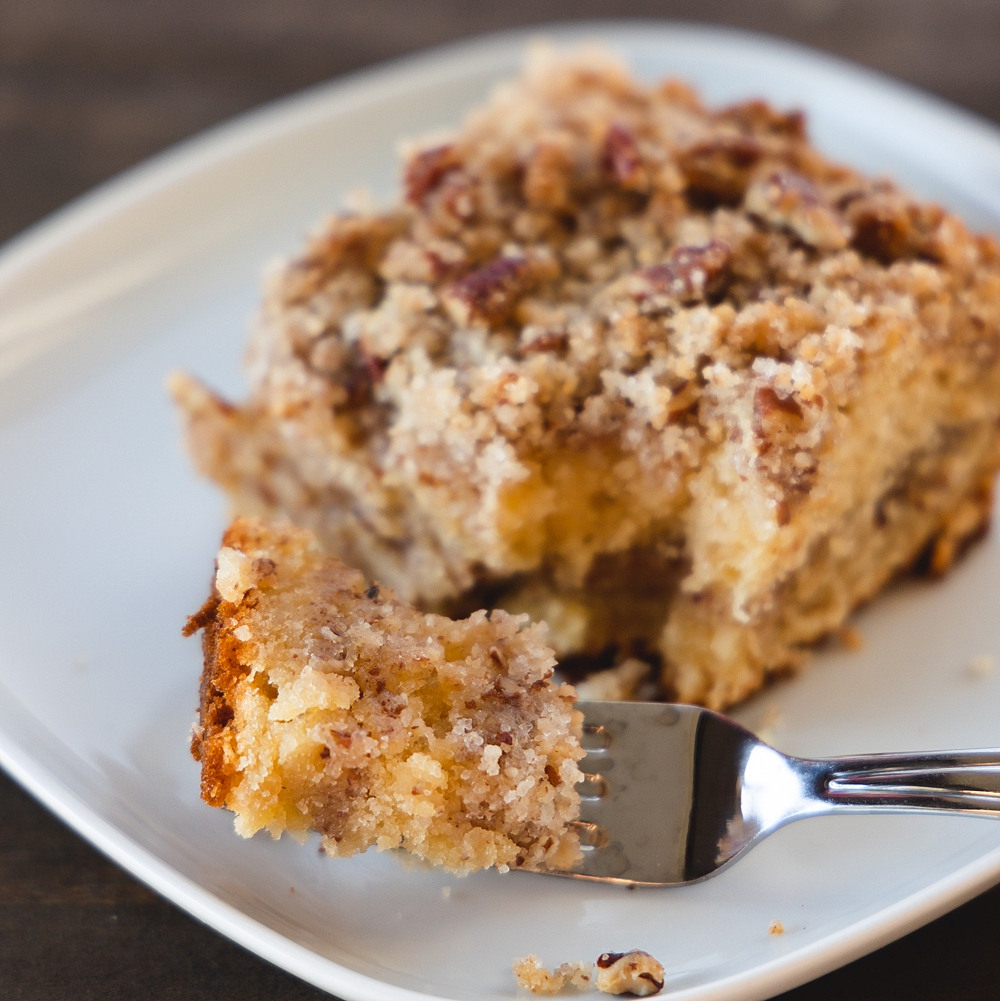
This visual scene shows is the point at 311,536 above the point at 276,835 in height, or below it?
above

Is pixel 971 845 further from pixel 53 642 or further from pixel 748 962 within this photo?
pixel 53 642

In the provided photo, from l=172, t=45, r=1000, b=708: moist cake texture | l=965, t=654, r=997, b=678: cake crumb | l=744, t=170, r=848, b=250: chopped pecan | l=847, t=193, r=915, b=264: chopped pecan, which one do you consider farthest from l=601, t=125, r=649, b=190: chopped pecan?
l=965, t=654, r=997, b=678: cake crumb

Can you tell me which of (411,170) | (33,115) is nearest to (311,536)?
(411,170)

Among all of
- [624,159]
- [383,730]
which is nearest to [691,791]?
[383,730]

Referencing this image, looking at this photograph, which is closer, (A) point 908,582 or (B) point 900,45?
(A) point 908,582

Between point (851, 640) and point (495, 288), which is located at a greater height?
point (495, 288)

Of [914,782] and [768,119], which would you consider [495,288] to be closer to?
[768,119]

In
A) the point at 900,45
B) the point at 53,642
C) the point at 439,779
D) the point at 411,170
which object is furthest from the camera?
the point at 900,45
